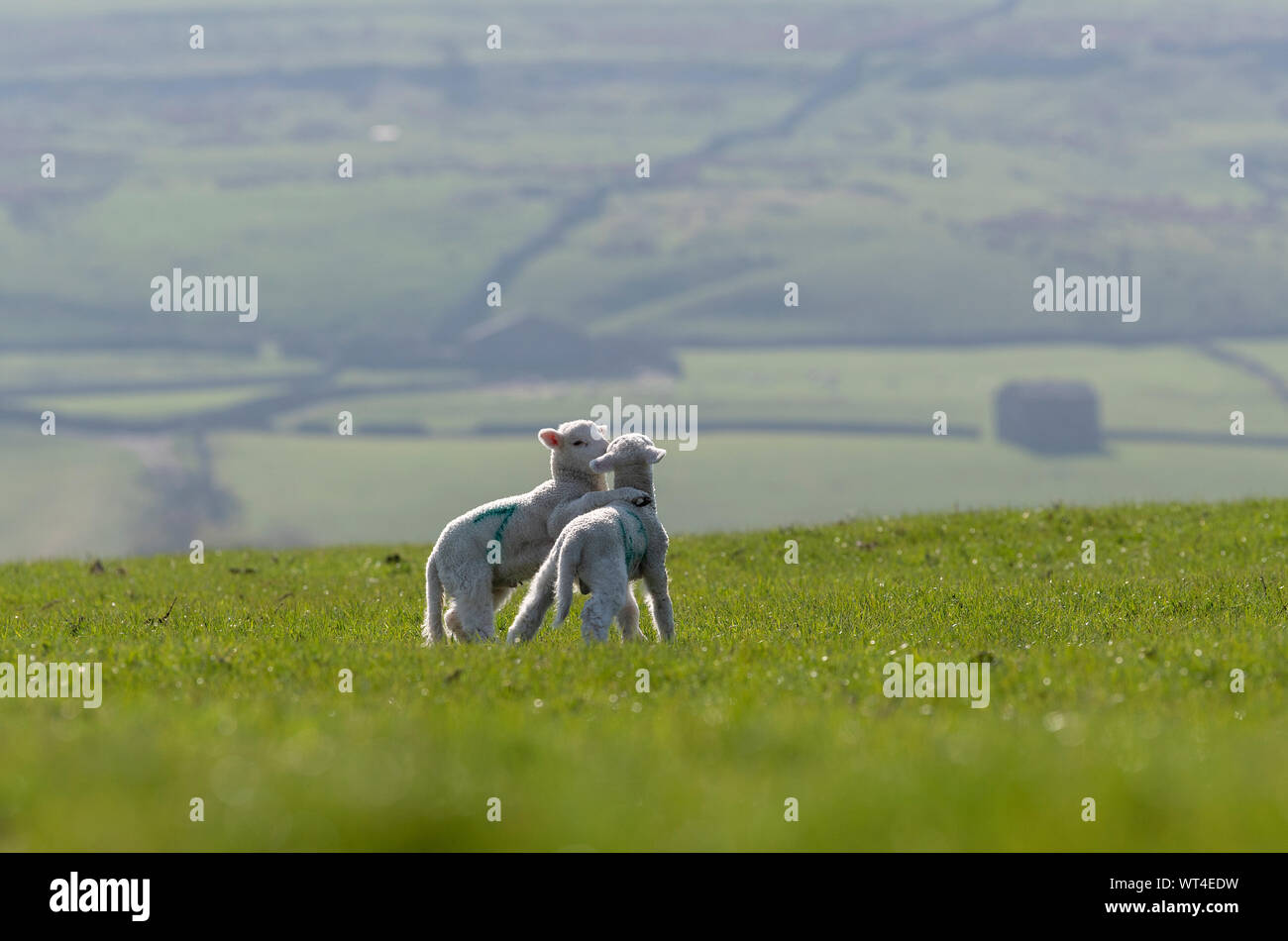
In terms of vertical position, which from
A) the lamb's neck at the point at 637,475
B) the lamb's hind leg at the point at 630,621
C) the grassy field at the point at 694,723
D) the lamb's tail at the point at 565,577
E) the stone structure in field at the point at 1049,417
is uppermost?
the stone structure in field at the point at 1049,417

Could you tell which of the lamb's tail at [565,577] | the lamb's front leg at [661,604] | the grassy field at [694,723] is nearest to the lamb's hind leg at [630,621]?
the lamb's front leg at [661,604]

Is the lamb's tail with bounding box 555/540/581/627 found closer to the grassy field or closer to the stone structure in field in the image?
the grassy field

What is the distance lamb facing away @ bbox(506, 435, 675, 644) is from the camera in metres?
12.2

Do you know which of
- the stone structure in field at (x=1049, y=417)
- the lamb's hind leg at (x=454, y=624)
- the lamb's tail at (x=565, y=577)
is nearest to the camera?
the lamb's tail at (x=565, y=577)

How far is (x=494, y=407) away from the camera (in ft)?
621

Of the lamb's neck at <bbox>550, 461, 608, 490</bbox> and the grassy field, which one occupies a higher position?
the lamb's neck at <bbox>550, 461, 608, 490</bbox>

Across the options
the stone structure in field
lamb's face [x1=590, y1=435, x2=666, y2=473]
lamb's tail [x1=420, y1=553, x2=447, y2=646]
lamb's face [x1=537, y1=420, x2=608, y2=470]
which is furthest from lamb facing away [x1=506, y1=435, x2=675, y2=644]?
the stone structure in field

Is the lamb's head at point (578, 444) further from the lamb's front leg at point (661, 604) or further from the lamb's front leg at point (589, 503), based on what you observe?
the lamb's front leg at point (661, 604)

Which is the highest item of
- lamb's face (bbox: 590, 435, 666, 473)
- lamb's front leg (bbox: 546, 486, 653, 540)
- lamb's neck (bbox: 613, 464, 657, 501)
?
lamb's face (bbox: 590, 435, 666, 473)

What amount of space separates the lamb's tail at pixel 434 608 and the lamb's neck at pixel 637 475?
192cm

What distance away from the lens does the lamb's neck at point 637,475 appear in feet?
42.9

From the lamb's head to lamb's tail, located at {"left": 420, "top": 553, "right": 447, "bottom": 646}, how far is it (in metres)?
1.49

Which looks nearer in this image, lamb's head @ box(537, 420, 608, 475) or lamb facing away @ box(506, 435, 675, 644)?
lamb facing away @ box(506, 435, 675, 644)

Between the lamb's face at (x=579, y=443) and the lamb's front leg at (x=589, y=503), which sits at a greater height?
the lamb's face at (x=579, y=443)
